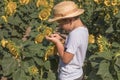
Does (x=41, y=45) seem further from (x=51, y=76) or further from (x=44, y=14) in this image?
(x=44, y=14)

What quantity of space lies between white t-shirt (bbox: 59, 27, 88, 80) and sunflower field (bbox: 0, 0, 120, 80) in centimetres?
39

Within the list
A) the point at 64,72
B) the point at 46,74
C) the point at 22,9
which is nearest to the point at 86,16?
the point at 22,9

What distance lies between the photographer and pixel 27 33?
17.8ft

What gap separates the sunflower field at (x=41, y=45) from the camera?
168 inches

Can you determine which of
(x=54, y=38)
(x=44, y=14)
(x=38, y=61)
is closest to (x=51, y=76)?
(x=38, y=61)

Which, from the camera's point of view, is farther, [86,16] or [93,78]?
[86,16]

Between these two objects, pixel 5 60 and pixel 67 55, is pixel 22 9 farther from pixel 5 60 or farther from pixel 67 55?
pixel 67 55

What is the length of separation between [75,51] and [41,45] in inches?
39.3

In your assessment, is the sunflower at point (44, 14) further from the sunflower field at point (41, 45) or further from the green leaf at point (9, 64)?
the green leaf at point (9, 64)

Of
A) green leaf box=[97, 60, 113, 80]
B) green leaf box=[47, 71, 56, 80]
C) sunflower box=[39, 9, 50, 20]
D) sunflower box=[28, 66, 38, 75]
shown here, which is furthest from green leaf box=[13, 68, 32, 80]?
green leaf box=[97, 60, 113, 80]

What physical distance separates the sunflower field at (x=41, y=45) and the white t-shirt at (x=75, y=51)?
388 mm

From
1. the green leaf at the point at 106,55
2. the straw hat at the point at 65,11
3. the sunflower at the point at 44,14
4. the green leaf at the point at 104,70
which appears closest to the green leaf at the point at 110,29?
the sunflower at the point at 44,14

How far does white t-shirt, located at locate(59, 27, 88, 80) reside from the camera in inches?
142

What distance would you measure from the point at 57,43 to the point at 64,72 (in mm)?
301
